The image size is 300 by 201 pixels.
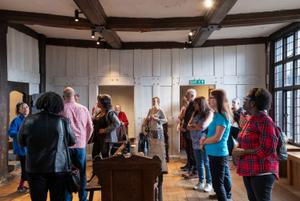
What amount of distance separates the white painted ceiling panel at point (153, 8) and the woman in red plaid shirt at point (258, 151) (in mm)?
3219

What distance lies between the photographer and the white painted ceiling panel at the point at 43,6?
18.2 ft

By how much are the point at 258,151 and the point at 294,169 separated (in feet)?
12.1

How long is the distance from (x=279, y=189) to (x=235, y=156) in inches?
133

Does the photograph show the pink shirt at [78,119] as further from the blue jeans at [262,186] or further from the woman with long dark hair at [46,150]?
the blue jeans at [262,186]

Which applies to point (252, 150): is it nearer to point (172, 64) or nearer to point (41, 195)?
point (41, 195)

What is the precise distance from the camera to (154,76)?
29.7 ft

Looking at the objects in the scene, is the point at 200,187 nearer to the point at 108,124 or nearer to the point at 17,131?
the point at 108,124

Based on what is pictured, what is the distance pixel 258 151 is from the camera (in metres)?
2.66

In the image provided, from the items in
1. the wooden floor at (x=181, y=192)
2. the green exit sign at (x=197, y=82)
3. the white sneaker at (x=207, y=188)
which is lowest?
the wooden floor at (x=181, y=192)

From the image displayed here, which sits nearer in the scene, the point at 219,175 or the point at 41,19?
the point at 219,175

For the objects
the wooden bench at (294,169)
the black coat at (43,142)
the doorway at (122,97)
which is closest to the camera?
the black coat at (43,142)

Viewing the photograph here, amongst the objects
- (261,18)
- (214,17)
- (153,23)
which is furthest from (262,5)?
(153,23)

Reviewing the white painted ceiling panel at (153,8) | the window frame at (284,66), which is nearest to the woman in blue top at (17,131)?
the white painted ceiling panel at (153,8)

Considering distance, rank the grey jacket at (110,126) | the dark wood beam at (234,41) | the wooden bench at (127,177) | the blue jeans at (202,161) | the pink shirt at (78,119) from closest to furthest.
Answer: the wooden bench at (127,177), the pink shirt at (78,119), the grey jacket at (110,126), the blue jeans at (202,161), the dark wood beam at (234,41)
